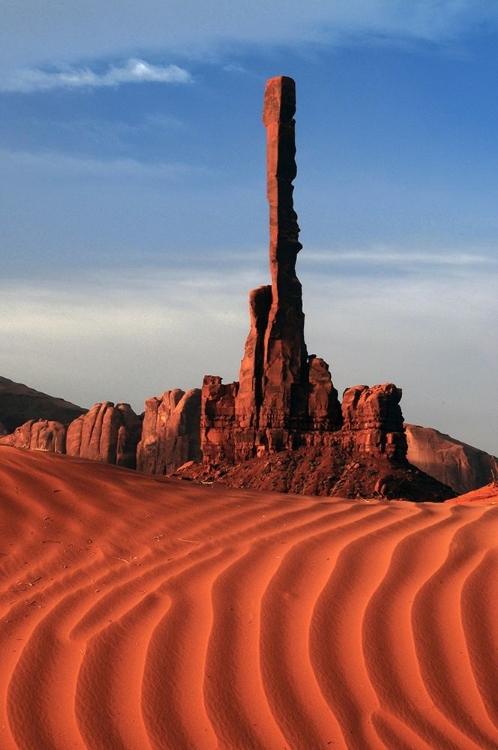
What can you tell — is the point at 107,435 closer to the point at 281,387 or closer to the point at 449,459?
the point at 449,459

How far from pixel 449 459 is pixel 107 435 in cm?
1860

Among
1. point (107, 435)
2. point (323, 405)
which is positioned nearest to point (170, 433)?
point (107, 435)

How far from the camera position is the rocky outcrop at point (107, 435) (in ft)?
168

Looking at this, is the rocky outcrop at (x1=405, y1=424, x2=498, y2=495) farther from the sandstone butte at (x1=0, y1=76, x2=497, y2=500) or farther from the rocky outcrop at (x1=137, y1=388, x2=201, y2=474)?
the sandstone butte at (x1=0, y1=76, x2=497, y2=500)

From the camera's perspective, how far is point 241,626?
14.2 feet

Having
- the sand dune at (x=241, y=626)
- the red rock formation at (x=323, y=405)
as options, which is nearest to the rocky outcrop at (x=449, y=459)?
the red rock formation at (x=323, y=405)

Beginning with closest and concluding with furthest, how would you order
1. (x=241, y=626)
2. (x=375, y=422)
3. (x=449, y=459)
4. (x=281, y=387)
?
(x=241, y=626), (x=375, y=422), (x=281, y=387), (x=449, y=459)

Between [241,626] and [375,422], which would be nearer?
[241,626]

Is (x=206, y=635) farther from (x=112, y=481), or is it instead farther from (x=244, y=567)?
(x=112, y=481)

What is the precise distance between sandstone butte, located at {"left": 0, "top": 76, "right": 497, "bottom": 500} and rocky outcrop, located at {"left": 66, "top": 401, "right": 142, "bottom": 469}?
14.1 m

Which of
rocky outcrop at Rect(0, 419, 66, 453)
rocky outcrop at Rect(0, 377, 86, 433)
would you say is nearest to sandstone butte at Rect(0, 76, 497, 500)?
rocky outcrop at Rect(0, 419, 66, 453)

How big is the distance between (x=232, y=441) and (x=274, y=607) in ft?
101

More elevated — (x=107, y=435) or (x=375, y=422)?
(x=107, y=435)

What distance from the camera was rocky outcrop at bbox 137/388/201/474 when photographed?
48.3 metres
